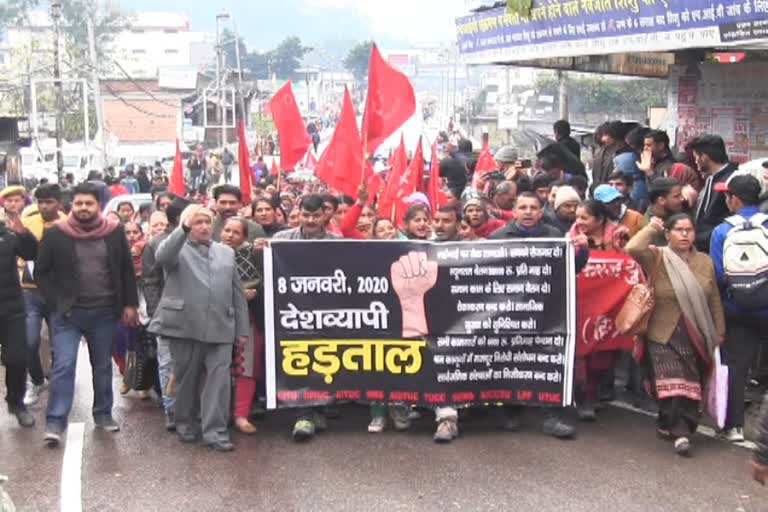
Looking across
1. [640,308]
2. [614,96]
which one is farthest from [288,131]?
[614,96]

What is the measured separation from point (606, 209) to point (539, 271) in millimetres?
704

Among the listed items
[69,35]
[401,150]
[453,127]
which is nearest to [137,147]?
[453,127]

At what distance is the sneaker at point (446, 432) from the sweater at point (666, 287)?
136 centimetres

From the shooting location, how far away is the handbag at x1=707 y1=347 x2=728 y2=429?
7098mm

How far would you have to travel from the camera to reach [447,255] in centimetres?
750

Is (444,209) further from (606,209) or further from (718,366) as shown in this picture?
(718,366)

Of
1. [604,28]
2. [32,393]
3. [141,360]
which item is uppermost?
[604,28]

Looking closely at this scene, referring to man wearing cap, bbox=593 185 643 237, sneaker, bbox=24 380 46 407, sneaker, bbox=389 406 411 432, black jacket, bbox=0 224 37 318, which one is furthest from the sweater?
sneaker, bbox=24 380 46 407

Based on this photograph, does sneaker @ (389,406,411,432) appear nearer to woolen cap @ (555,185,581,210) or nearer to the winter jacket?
woolen cap @ (555,185,581,210)

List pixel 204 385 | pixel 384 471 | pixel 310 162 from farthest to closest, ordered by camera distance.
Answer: pixel 310 162, pixel 204 385, pixel 384 471

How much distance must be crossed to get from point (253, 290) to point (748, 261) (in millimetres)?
3102

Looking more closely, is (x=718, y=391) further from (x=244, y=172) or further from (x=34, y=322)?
(x=244, y=172)

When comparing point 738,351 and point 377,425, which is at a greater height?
point 738,351

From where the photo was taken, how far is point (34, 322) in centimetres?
884
